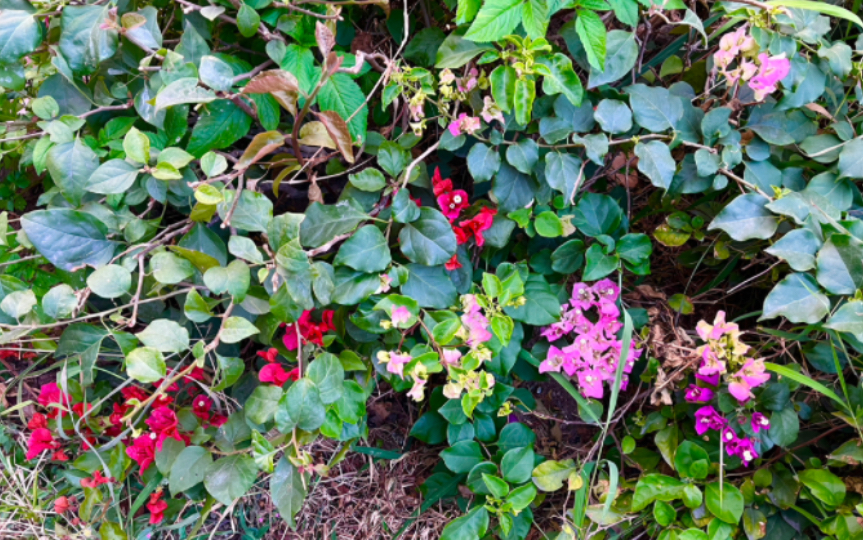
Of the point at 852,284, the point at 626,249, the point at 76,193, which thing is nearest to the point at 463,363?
the point at 626,249

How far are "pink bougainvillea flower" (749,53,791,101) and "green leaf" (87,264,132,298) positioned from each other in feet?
3.80

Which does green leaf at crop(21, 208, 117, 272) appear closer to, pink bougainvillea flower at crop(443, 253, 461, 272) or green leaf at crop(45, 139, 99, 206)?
green leaf at crop(45, 139, 99, 206)

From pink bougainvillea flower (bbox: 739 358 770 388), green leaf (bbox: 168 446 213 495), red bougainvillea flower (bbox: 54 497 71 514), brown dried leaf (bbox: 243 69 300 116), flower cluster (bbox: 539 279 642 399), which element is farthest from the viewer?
red bougainvillea flower (bbox: 54 497 71 514)

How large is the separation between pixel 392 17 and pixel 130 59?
0.54 meters

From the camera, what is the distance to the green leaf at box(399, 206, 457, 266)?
1.02 metres

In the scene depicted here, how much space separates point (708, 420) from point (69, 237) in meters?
1.33

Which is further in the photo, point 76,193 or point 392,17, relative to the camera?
point 392,17

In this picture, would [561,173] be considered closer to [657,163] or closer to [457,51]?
[657,163]

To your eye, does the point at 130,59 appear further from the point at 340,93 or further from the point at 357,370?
the point at 357,370

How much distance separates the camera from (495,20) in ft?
2.93

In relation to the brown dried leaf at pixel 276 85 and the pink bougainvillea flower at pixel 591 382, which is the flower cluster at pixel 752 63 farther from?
the brown dried leaf at pixel 276 85

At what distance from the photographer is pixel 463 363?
1021mm

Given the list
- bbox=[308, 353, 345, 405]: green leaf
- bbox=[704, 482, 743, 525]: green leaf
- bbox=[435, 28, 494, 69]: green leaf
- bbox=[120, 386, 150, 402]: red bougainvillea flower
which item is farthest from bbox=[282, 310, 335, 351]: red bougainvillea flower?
bbox=[704, 482, 743, 525]: green leaf

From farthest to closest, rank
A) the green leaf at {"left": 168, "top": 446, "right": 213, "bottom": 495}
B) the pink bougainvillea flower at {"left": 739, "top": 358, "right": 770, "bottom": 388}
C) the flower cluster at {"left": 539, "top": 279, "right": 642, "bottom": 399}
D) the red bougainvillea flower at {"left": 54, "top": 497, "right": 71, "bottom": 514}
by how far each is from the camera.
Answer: the red bougainvillea flower at {"left": 54, "top": 497, "right": 71, "bottom": 514}, the flower cluster at {"left": 539, "top": 279, "right": 642, "bottom": 399}, the green leaf at {"left": 168, "top": 446, "right": 213, "bottom": 495}, the pink bougainvillea flower at {"left": 739, "top": 358, "right": 770, "bottom": 388}
